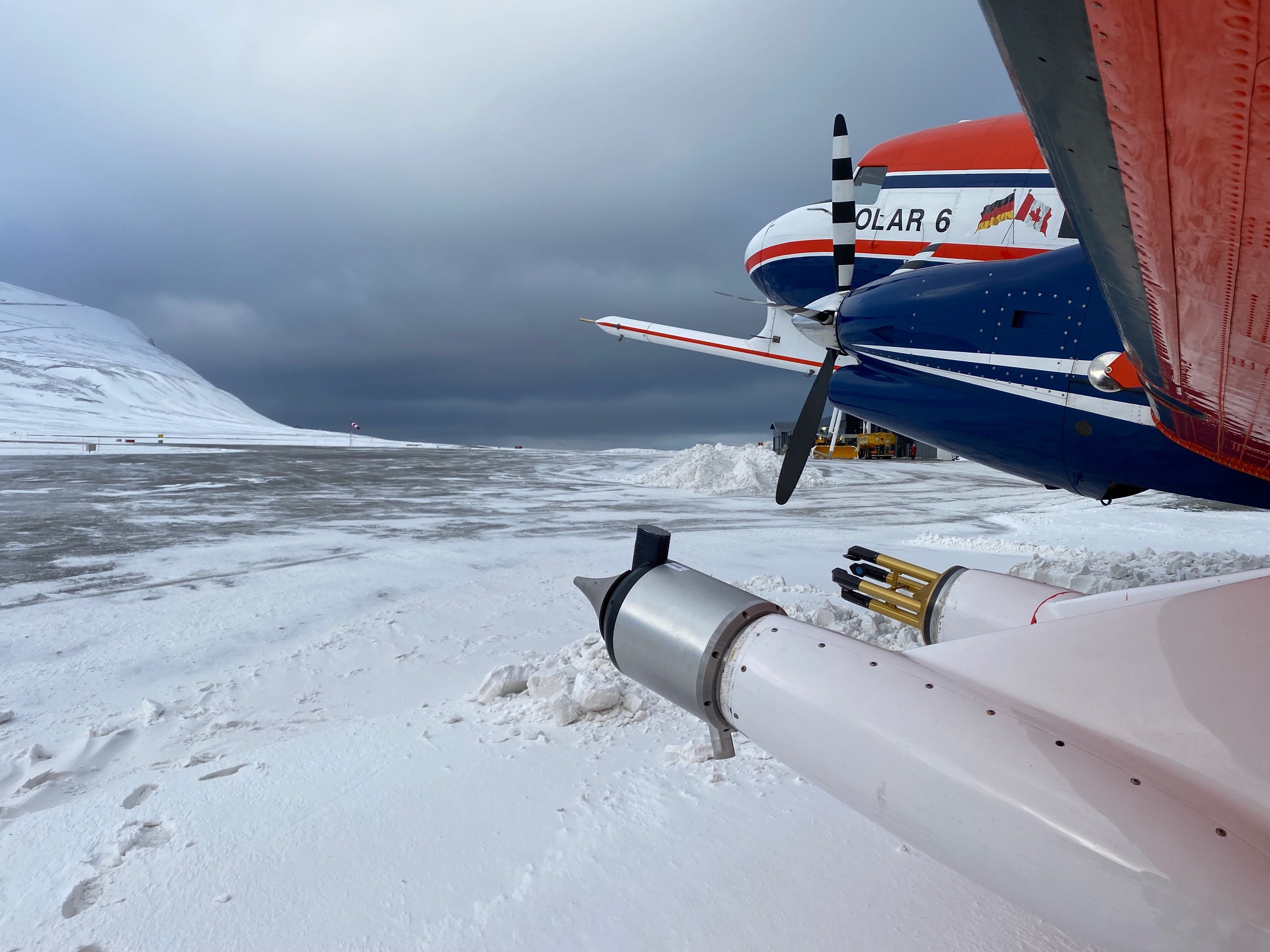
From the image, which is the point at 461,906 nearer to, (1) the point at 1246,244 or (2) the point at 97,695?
(1) the point at 1246,244

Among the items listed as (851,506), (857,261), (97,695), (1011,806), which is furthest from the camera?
(851,506)

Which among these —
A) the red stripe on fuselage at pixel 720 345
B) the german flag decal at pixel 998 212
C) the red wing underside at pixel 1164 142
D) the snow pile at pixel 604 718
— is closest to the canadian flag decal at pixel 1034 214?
the german flag decal at pixel 998 212

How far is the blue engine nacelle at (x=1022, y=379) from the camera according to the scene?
450 centimetres

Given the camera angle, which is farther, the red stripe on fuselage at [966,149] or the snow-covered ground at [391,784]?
the red stripe on fuselage at [966,149]

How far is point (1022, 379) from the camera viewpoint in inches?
192

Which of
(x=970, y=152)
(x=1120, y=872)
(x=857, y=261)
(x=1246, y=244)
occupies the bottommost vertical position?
(x=1120, y=872)

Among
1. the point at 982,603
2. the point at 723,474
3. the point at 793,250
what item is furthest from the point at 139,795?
the point at 723,474

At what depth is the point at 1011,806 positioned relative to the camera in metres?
1.84

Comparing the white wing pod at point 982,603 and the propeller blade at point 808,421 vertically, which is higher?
the propeller blade at point 808,421

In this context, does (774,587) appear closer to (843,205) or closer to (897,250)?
(843,205)

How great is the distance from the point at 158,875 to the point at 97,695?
8.02ft

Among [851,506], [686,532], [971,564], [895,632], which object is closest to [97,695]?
[895,632]

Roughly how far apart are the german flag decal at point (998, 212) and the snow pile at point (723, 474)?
11.1 meters

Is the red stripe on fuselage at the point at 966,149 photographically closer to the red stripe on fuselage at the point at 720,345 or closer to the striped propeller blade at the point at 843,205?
the striped propeller blade at the point at 843,205
